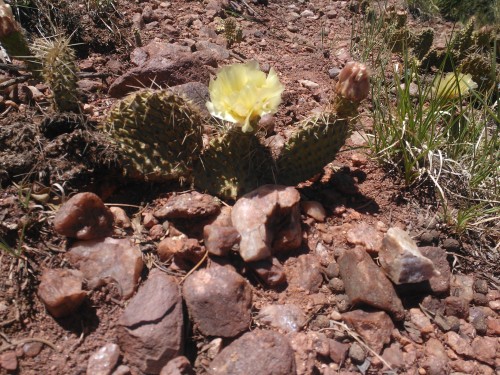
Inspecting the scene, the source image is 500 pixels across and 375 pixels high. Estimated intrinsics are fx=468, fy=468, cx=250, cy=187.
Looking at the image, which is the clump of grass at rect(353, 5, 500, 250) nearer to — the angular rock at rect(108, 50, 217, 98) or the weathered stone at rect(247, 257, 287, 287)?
the weathered stone at rect(247, 257, 287, 287)

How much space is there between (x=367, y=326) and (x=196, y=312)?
0.56m

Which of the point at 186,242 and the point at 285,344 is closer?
the point at 285,344

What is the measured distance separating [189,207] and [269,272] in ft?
1.25

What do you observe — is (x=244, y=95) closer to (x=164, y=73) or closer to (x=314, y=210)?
(x=314, y=210)

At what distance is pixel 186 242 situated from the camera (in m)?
1.65

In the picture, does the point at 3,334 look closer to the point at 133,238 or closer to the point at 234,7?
the point at 133,238

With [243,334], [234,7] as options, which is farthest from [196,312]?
[234,7]

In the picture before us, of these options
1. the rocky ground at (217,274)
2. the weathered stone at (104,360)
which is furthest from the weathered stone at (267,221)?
the weathered stone at (104,360)

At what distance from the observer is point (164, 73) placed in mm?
2355

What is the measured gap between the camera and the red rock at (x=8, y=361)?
130 cm

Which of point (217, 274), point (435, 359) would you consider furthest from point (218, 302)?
point (435, 359)

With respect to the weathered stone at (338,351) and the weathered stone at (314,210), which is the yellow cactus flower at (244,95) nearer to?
Result: the weathered stone at (314,210)

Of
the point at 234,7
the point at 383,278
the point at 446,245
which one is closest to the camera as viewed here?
the point at 383,278

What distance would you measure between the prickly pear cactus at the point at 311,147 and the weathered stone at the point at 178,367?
796 millimetres
